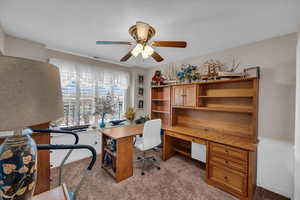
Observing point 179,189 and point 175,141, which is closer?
point 179,189

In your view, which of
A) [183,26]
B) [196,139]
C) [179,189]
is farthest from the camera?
[196,139]

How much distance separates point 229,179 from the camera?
190 cm

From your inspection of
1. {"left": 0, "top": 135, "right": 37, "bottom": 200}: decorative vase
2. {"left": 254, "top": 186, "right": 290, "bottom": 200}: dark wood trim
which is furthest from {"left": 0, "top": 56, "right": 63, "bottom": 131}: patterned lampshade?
{"left": 254, "top": 186, "right": 290, "bottom": 200}: dark wood trim

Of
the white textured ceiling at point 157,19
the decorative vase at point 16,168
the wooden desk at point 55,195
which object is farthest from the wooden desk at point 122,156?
the white textured ceiling at point 157,19

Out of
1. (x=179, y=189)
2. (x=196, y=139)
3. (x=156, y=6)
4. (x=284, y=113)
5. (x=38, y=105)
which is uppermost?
(x=156, y=6)

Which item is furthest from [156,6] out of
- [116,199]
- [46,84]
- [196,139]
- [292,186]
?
[292,186]

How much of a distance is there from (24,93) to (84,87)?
291cm

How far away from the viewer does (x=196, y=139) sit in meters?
2.29

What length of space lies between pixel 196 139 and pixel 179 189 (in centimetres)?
85

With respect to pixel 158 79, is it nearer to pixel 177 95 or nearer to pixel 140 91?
pixel 177 95

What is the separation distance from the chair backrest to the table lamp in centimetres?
172

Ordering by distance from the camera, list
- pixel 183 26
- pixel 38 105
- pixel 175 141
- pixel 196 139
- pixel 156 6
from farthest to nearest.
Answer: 1. pixel 175 141
2. pixel 196 139
3. pixel 183 26
4. pixel 156 6
5. pixel 38 105

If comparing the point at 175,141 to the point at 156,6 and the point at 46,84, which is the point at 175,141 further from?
the point at 46,84

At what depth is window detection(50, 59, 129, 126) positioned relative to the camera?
286 cm
